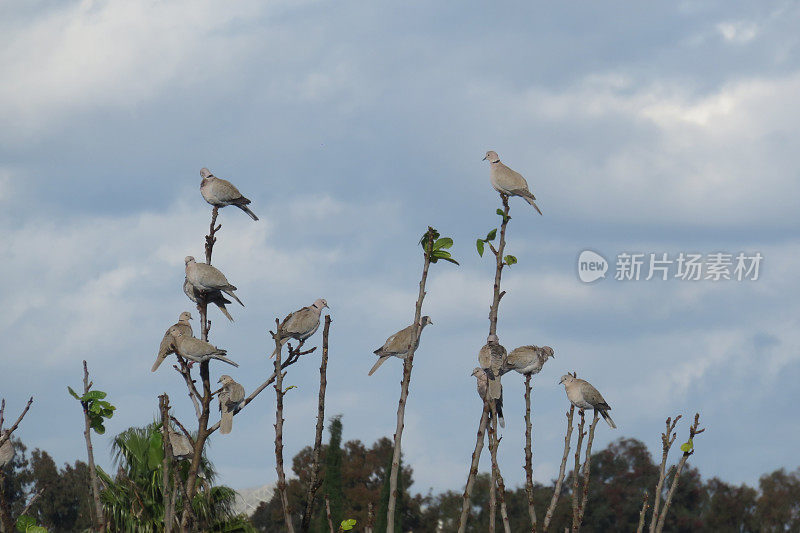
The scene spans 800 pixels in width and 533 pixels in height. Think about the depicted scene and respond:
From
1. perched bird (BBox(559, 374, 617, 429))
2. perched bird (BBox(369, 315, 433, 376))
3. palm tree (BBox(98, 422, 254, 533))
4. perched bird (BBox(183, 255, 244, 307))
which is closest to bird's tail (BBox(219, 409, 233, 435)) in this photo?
perched bird (BBox(183, 255, 244, 307))

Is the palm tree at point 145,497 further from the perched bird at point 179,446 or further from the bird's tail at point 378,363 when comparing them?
the bird's tail at point 378,363

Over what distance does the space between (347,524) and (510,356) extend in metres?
3.00

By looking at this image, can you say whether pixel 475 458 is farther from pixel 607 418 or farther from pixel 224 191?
pixel 224 191

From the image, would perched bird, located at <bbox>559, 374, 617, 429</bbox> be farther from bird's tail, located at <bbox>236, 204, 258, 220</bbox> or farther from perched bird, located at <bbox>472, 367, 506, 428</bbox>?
→ bird's tail, located at <bbox>236, 204, 258, 220</bbox>

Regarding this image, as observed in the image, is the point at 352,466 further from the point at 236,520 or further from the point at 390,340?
the point at 390,340

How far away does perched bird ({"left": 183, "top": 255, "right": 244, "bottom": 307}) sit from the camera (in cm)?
933

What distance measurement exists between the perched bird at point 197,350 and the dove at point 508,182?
414 cm

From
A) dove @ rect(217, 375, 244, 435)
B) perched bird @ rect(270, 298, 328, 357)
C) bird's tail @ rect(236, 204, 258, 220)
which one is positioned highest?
bird's tail @ rect(236, 204, 258, 220)

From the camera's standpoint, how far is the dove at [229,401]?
376 inches

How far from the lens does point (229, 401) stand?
31.3 feet

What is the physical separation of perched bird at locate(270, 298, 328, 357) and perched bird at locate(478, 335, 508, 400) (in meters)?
2.30

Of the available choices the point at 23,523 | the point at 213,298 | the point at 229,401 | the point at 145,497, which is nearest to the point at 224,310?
the point at 213,298

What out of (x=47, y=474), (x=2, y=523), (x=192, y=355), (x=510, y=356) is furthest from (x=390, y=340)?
(x=47, y=474)

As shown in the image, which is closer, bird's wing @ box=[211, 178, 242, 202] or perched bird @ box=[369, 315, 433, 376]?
perched bird @ box=[369, 315, 433, 376]
